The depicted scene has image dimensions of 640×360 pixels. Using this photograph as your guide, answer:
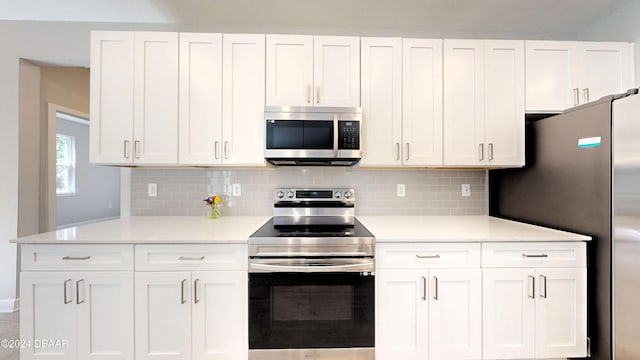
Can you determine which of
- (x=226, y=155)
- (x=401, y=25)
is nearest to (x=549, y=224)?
(x=401, y=25)

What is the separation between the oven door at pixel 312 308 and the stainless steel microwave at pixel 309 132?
30.4 inches

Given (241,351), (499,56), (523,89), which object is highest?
(499,56)

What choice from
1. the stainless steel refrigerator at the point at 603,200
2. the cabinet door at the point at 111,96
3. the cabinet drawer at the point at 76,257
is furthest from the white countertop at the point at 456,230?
the cabinet door at the point at 111,96

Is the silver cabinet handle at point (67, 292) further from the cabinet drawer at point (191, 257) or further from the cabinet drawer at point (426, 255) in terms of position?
the cabinet drawer at point (426, 255)

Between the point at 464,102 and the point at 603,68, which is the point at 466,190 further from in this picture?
the point at 603,68

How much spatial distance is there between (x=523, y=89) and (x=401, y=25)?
1.15 meters

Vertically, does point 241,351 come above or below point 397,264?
below

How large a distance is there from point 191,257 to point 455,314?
162 cm

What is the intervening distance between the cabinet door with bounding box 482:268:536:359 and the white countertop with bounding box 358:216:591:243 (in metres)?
0.22

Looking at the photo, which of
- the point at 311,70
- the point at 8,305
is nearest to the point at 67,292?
the point at 8,305

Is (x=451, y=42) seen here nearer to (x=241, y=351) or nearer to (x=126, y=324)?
(x=241, y=351)

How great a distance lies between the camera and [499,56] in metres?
2.15

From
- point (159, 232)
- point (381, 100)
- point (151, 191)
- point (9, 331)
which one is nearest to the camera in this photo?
point (159, 232)

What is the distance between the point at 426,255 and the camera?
1.71 meters
